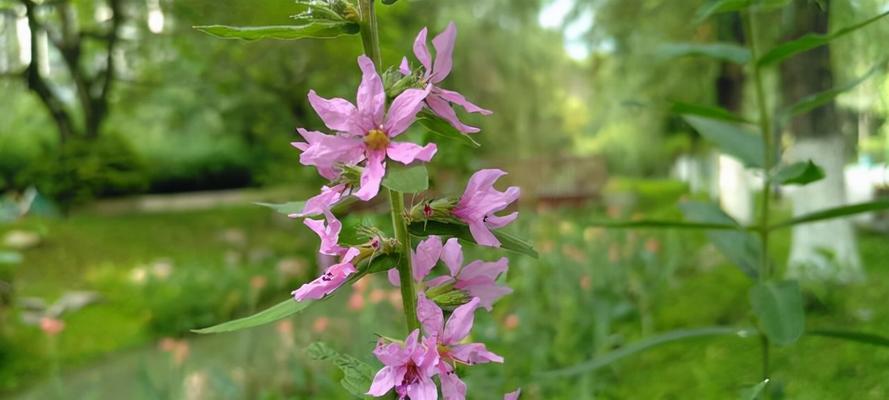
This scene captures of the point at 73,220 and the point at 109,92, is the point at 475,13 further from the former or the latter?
the point at 73,220

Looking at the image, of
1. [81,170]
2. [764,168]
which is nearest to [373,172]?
[764,168]

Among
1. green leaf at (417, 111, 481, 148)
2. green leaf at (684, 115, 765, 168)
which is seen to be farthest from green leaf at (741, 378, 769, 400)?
green leaf at (684, 115, 765, 168)

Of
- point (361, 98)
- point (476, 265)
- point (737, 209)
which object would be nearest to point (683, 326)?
point (476, 265)

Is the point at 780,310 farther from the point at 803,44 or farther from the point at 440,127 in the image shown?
the point at 440,127

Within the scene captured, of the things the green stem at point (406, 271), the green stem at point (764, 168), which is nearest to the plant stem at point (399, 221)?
the green stem at point (406, 271)

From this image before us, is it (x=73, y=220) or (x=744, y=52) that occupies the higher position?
(x=744, y=52)
